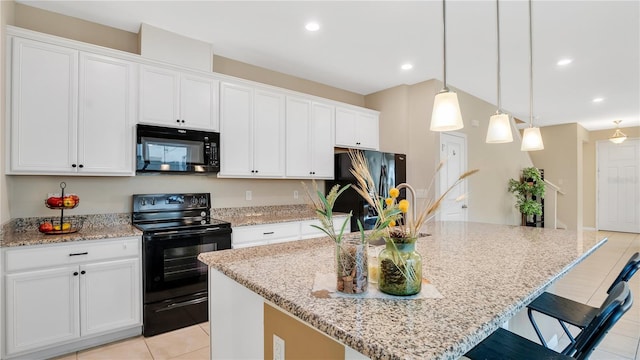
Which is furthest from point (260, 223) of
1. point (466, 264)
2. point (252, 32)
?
point (466, 264)

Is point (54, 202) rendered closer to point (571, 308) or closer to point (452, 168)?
point (571, 308)

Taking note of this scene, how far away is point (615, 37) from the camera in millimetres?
3211

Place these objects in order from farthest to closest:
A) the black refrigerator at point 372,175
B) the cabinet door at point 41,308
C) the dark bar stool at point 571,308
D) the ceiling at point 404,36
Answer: the black refrigerator at point 372,175
the ceiling at point 404,36
the cabinet door at point 41,308
the dark bar stool at point 571,308

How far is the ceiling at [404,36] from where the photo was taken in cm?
266

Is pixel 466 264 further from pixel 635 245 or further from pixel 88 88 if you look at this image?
pixel 635 245

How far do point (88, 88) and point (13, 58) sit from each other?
456 mm

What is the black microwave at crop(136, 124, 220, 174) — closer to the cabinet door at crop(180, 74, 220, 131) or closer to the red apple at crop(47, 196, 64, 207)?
the cabinet door at crop(180, 74, 220, 131)

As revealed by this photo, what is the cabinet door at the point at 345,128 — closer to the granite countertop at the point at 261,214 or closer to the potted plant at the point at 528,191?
the granite countertop at the point at 261,214

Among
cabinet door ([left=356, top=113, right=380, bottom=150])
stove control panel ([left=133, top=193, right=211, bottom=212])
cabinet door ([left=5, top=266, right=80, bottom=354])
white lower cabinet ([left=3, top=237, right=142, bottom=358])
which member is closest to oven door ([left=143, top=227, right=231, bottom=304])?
white lower cabinet ([left=3, top=237, right=142, bottom=358])

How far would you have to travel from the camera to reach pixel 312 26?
2.96 metres

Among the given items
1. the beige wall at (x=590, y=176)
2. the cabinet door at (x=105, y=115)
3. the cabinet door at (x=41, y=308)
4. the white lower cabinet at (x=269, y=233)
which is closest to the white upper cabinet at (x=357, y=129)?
the white lower cabinet at (x=269, y=233)

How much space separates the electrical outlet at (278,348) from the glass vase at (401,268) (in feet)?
1.41

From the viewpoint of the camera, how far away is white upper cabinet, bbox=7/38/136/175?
91.2 inches

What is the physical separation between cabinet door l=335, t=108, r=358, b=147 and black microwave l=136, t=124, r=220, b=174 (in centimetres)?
167
